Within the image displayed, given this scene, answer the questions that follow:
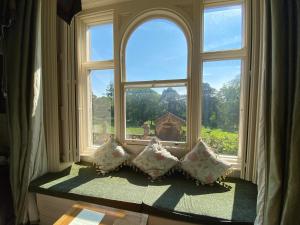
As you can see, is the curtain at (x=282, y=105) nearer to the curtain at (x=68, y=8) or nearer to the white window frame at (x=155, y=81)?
the white window frame at (x=155, y=81)

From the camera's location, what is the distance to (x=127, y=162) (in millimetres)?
2121

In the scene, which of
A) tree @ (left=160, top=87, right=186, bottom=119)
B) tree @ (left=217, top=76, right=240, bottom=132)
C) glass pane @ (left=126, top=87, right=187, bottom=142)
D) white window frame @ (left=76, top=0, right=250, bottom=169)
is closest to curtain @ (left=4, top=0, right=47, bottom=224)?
white window frame @ (left=76, top=0, right=250, bottom=169)

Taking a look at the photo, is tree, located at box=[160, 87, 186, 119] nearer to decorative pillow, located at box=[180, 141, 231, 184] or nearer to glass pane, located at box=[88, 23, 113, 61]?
decorative pillow, located at box=[180, 141, 231, 184]

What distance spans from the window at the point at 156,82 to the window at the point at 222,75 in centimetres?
25

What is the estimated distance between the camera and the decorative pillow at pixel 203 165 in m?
1.69

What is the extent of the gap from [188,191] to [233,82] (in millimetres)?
1198

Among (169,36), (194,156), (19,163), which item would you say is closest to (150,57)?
(169,36)

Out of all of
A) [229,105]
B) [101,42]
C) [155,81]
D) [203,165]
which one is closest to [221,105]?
[229,105]

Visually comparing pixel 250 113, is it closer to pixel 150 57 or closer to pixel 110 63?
pixel 150 57

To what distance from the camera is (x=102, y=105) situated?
2355 mm

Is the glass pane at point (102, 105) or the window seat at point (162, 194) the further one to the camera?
the glass pane at point (102, 105)

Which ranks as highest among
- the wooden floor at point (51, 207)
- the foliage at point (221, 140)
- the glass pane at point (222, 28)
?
the glass pane at point (222, 28)

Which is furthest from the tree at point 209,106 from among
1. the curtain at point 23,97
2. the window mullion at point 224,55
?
the curtain at point 23,97

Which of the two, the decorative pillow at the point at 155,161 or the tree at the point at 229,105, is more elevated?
the tree at the point at 229,105
